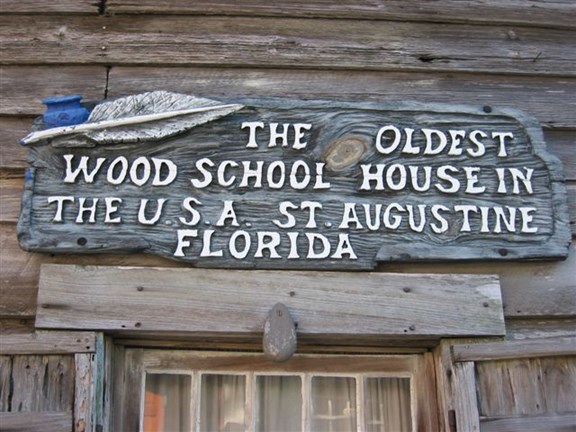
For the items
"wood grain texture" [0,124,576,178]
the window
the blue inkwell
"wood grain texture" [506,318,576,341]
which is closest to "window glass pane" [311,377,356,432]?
the window

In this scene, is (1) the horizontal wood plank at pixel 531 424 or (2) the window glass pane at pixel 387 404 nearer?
(1) the horizontal wood plank at pixel 531 424

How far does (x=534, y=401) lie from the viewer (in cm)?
208

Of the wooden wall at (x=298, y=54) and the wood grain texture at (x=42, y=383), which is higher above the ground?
the wooden wall at (x=298, y=54)

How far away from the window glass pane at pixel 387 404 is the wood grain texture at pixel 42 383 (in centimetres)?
85

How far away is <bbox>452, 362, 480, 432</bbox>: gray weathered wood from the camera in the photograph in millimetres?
2020

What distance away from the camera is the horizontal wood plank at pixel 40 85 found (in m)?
2.33

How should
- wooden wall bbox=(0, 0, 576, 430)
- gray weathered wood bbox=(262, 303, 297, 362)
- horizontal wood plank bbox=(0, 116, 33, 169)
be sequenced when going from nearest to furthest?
gray weathered wood bbox=(262, 303, 297, 362) → horizontal wood plank bbox=(0, 116, 33, 169) → wooden wall bbox=(0, 0, 576, 430)

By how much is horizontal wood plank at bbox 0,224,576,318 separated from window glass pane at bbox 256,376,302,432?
1.40ft

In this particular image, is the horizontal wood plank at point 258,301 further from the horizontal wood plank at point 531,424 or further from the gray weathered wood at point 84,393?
the horizontal wood plank at point 531,424

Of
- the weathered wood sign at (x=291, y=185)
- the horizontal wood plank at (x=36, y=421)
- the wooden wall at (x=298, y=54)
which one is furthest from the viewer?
the wooden wall at (x=298, y=54)

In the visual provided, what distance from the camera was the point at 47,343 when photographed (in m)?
2.04

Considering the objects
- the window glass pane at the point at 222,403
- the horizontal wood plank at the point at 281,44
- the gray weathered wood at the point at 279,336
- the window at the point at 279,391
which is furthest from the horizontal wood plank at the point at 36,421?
the horizontal wood plank at the point at 281,44

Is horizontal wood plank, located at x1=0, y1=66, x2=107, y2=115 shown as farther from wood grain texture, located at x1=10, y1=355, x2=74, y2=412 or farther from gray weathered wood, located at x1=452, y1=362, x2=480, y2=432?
gray weathered wood, located at x1=452, y1=362, x2=480, y2=432

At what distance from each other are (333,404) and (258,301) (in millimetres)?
404
